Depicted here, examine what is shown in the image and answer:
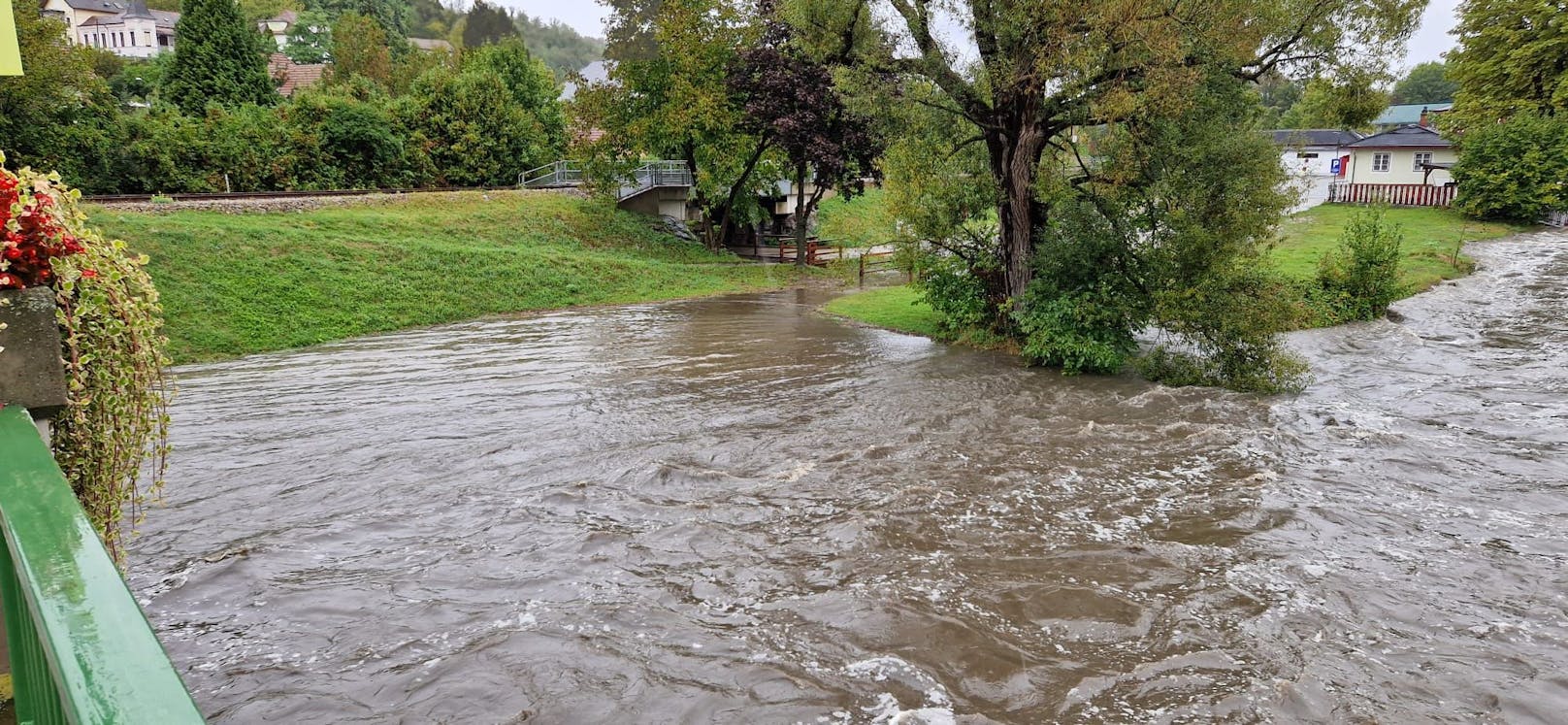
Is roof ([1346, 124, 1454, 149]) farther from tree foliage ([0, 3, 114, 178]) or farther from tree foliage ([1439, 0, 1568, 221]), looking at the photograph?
tree foliage ([0, 3, 114, 178])

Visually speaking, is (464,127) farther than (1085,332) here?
Yes

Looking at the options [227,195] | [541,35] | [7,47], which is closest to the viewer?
[7,47]

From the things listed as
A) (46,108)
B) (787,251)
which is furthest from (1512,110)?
(46,108)

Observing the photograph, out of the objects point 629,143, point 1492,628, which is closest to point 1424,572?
point 1492,628

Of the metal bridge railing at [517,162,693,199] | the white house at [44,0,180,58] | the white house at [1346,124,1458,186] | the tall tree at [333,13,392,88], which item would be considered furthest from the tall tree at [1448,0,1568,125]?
the white house at [44,0,180,58]

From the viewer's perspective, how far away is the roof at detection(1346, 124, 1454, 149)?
4097 centimetres

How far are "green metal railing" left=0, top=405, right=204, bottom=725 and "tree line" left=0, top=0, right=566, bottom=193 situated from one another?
27.0 meters

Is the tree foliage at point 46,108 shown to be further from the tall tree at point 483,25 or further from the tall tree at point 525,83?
the tall tree at point 483,25

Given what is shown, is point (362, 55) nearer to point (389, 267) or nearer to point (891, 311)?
point (389, 267)

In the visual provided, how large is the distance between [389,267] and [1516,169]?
3606 centimetres

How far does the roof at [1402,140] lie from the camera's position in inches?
1613

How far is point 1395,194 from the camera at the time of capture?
129ft

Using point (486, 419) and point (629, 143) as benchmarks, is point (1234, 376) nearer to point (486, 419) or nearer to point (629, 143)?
point (486, 419)

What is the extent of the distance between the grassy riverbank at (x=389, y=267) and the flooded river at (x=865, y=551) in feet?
14.2
